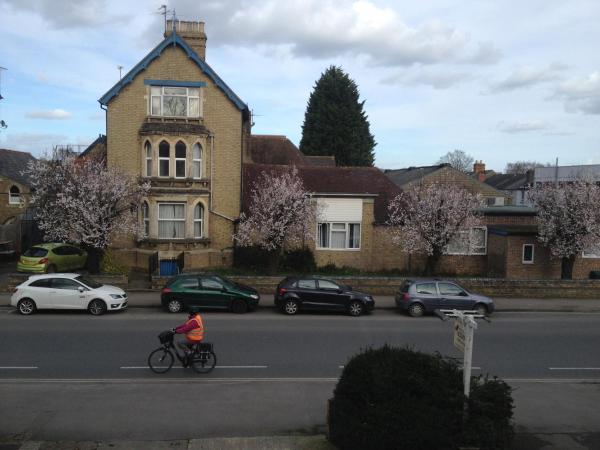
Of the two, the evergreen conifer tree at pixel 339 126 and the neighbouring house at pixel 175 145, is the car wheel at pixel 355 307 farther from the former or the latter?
the evergreen conifer tree at pixel 339 126

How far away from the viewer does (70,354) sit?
1330 cm

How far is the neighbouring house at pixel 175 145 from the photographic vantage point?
1007 inches

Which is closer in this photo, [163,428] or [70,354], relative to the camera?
[163,428]

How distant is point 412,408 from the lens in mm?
7297

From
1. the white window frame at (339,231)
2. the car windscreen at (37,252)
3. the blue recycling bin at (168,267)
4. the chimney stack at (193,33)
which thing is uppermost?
the chimney stack at (193,33)

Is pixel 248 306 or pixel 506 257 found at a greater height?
pixel 506 257

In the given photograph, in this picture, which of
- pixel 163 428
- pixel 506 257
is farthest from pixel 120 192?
pixel 506 257

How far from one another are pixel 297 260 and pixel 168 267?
6.12 meters

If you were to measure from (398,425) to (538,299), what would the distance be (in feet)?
60.1

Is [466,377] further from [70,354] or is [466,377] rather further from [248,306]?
[248,306]

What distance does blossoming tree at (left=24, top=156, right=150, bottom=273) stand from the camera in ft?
71.7

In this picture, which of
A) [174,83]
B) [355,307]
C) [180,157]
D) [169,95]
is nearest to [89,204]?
[180,157]

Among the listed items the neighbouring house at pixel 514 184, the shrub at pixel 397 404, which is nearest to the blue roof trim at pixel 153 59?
the shrub at pixel 397 404

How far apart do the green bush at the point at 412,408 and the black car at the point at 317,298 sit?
441 inches
